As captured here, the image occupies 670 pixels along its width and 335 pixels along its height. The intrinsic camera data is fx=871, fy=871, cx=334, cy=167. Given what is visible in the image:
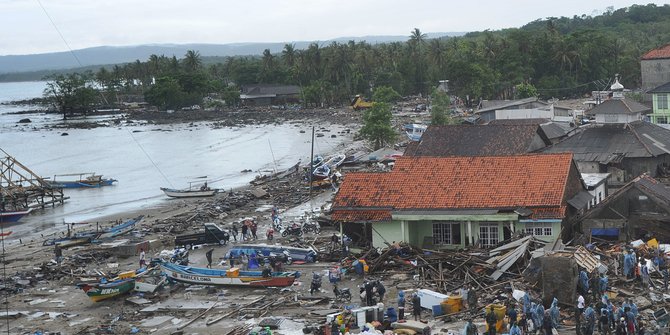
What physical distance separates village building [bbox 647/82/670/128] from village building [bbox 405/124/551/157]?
62.6ft

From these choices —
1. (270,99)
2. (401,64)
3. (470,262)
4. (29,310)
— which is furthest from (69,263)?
(270,99)

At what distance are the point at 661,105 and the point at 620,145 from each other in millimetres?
21960

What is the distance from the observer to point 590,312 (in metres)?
21.7

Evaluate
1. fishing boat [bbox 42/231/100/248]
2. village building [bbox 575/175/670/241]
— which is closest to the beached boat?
fishing boat [bbox 42/231/100/248]

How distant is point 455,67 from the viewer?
106m

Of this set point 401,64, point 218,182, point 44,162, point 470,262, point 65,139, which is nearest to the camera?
point 470,262

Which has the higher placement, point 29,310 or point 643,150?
point 643,150

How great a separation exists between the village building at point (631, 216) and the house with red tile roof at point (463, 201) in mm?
938

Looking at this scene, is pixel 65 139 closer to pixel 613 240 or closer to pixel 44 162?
pixel 44 162

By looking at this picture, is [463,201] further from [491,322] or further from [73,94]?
[73,94]

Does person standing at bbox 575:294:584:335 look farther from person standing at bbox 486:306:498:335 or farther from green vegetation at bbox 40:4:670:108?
green vegetation at bbox 40:4:670:108

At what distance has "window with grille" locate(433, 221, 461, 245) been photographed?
3231cm

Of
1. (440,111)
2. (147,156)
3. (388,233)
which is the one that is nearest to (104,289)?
(388,233)

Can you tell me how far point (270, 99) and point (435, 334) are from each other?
407 ft
